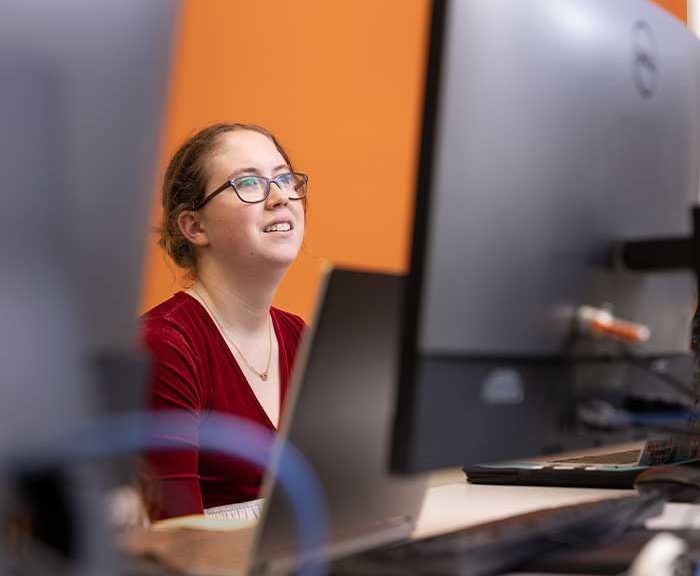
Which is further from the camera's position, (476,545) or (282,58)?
(282,58)

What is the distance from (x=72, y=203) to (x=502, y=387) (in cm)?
38

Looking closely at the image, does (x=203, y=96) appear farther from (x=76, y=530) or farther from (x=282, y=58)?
(x=76, y=530)

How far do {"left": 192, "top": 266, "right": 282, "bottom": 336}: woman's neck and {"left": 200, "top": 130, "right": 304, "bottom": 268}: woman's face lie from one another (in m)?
0.03

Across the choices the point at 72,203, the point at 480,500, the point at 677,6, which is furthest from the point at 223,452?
the point at 677,6

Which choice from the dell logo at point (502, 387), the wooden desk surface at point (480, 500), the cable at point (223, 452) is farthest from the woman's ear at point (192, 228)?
the dell logo at point (502, 387)

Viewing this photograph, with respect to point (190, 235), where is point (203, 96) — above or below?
above

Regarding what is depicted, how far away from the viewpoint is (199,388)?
1.45 metres

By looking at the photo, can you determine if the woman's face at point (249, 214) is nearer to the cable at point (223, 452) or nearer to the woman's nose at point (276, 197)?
the woman's nose at point (276, 197)

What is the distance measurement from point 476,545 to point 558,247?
24 centimetres

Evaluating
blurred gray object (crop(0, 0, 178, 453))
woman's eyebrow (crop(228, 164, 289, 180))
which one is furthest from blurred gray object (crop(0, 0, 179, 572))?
woman's eyebrow (crop(228, 164, 289, 180))

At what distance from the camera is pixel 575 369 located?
32.2 inches

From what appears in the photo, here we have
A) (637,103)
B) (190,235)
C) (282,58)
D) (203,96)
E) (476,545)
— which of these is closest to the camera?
(476,545)

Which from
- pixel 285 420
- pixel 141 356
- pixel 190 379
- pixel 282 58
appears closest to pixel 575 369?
pixel 285 420

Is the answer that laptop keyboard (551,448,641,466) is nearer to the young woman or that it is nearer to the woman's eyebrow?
the young woman
